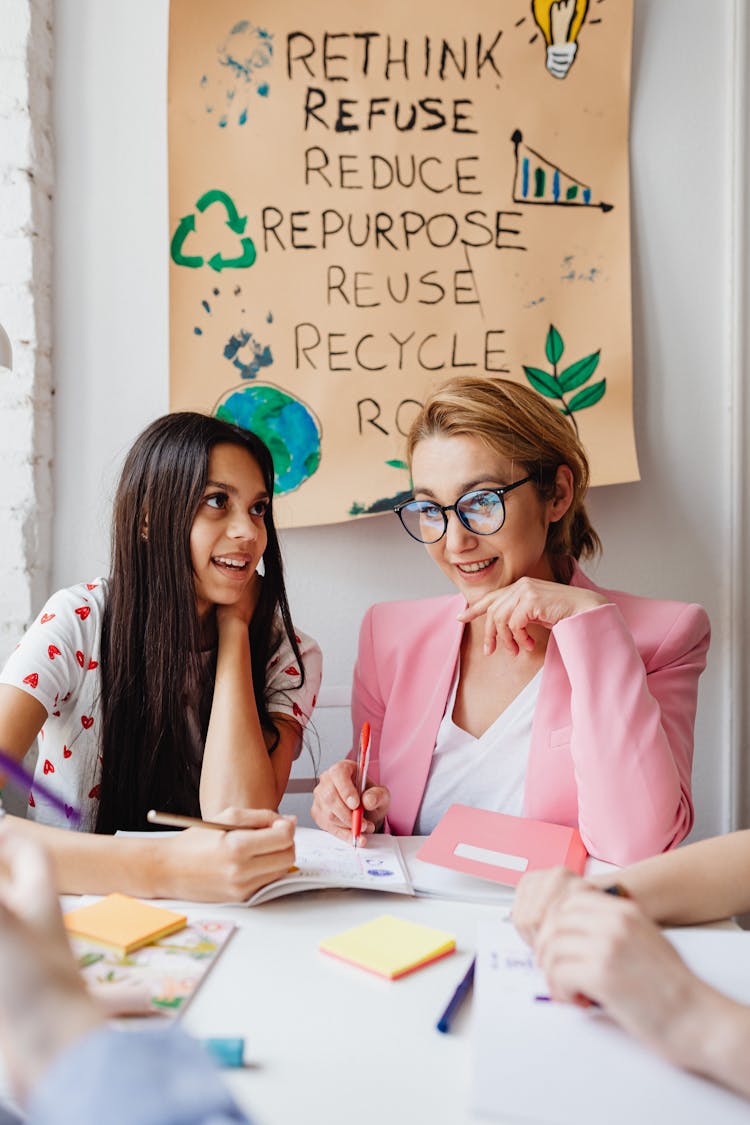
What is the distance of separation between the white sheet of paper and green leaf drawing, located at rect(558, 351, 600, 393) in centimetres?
126

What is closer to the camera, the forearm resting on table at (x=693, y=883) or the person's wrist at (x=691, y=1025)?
the person's wrist at (x=691, y=1025)

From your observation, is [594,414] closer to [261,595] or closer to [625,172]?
[625,172]

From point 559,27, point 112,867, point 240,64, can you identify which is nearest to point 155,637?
point 112,867

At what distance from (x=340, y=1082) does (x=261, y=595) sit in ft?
3.09

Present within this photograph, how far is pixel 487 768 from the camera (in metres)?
1.31

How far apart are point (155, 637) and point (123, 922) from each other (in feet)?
1.86

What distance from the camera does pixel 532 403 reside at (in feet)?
4.54

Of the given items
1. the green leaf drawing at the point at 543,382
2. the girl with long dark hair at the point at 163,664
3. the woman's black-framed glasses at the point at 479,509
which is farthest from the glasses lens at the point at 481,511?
the green leaf drawing at the point at 543,382

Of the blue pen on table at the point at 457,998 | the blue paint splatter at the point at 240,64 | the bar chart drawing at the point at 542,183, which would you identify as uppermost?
the blue paint splatter at the point at 240,64

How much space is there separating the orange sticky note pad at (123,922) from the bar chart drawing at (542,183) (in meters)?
1.45

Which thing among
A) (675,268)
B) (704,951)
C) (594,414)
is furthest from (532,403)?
(704,951)

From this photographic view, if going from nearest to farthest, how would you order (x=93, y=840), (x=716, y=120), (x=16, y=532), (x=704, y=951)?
(x=704, y=951) < (x=93, y=840) < (x=16, y=532) < (x=716, y=120)

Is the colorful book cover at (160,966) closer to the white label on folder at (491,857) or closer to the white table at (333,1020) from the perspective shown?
the white table at (333,1020)

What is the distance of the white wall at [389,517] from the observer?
176cm
